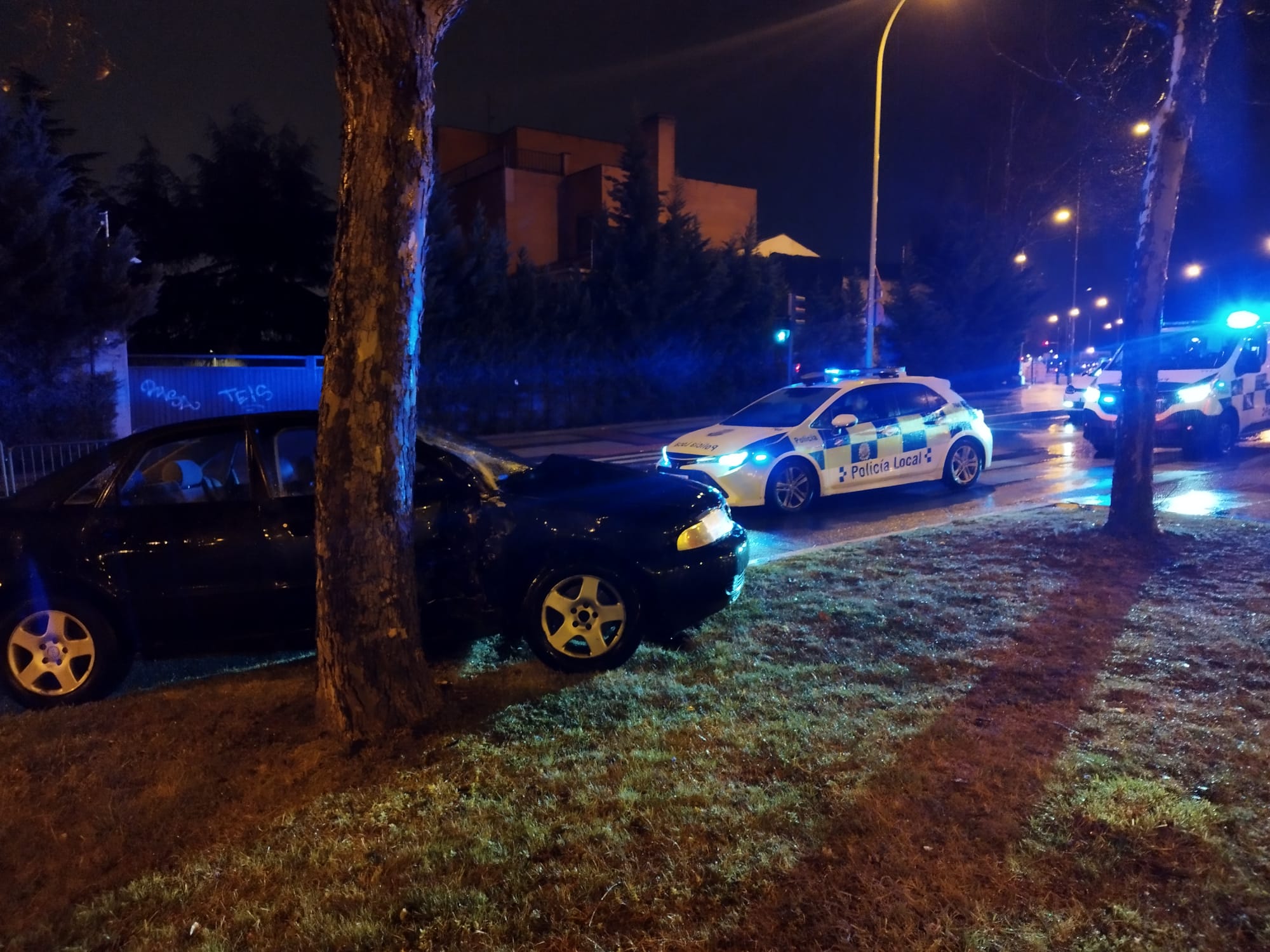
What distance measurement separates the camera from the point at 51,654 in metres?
4.53

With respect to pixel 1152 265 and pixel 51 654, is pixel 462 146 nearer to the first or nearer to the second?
pixel 1152 265

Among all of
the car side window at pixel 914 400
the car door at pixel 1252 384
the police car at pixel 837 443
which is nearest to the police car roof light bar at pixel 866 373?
the police car at pixel 837 443

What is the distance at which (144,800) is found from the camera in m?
3.51

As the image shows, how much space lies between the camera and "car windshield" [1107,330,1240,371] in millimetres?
14109

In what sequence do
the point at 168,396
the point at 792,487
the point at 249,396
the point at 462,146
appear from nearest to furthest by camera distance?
the point at 792,487 < the point at 168,396 < the point at 249,396 < the point at 462,146

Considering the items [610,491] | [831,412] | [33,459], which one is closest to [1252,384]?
[831,412]

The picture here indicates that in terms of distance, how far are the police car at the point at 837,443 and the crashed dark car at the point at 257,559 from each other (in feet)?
15.2

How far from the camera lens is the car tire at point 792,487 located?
9.73m

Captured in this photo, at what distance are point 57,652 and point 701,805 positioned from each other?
133 inches

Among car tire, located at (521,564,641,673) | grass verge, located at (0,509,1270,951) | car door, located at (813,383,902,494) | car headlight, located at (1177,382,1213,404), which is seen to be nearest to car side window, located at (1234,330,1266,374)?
car headlight, located at (1177,382,1213,404)

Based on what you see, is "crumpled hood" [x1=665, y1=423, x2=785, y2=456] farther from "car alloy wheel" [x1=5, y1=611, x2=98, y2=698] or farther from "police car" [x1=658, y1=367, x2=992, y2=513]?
"car alloy wheel" [x1=5, y1=611, x2=98, y2=698]

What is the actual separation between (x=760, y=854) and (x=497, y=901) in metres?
0.86

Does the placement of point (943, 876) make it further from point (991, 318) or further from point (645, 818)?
point (991, 318)

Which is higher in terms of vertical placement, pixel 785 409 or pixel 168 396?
pixel 168 396
